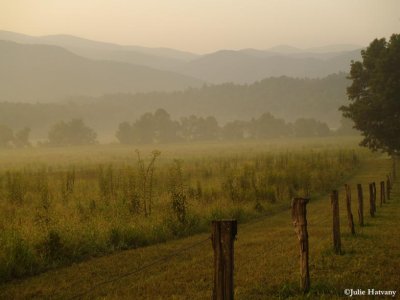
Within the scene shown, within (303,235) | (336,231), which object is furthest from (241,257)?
(303,235)

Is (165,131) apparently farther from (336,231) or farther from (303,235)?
(303,235)

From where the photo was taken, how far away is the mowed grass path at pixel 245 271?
32.2 ft

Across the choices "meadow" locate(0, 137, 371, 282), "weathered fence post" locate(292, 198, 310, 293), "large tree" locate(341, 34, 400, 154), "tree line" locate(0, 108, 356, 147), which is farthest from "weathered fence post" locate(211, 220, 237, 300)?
"tree line" locate(0, 108, 356, 147)

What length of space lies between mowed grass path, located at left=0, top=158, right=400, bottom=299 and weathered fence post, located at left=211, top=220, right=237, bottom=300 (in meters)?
3.10

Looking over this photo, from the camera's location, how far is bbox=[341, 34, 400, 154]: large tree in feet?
130

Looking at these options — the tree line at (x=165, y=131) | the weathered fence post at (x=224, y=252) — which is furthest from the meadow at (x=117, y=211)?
the tree line at (x=165, y=131)

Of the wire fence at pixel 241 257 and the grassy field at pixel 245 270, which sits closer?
the grassy field at pixel 245 270

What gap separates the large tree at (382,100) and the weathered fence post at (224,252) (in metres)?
36.5

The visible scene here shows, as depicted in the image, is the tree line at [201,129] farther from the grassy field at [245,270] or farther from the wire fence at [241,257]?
the grassy field at [245,270]

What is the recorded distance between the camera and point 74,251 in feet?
44.7

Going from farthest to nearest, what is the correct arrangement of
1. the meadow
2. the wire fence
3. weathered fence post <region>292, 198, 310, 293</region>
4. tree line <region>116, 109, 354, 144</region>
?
tree line <region>116, 109, 354, 144</region> → the meadow → the wire fence → weathered fence post <region>292, 198, 310, 293</region>

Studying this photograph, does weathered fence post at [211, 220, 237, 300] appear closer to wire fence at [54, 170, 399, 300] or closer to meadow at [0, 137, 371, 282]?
wire fence at [54, 170, 399, 300]

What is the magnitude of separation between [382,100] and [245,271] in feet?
107

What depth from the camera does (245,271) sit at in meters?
11.5
